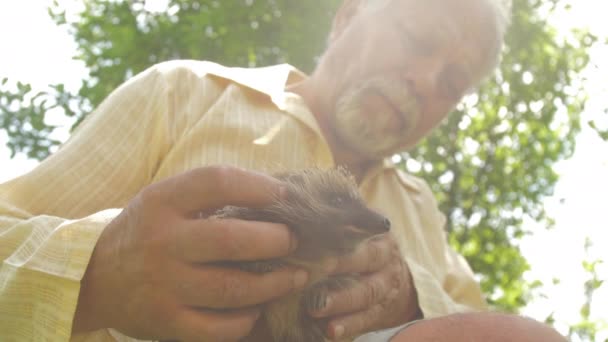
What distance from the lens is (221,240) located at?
1190mm

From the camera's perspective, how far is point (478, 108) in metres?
6.37

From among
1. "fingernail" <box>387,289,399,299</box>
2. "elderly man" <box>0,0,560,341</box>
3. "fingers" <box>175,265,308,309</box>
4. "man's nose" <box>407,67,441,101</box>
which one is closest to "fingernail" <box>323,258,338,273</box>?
"elderly man" <box>0,0,560,341</box>

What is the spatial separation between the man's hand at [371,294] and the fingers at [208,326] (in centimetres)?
24

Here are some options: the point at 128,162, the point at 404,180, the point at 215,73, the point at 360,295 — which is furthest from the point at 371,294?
the point at 404,180

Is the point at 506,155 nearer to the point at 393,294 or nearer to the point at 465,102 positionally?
the point at 465,102

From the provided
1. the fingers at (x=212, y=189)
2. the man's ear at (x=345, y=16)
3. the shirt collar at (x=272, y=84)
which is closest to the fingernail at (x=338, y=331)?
the fingers at (x=212, y=189)

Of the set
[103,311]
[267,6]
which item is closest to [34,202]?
[103,311]

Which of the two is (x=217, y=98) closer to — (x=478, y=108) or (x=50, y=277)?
(x=50, y=277)

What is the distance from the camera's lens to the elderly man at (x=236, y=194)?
123 cm

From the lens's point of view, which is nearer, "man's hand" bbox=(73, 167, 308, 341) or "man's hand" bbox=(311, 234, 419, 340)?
"man's hand" bbox=(73, 167, 308, 341)

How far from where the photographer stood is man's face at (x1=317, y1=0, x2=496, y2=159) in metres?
2.68

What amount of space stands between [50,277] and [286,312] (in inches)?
24.5

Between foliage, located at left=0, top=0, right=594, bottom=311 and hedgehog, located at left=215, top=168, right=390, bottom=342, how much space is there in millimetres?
3235

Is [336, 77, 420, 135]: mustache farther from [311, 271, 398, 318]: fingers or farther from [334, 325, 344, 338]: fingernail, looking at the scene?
[334, 325, 344, 338]: fingernail
